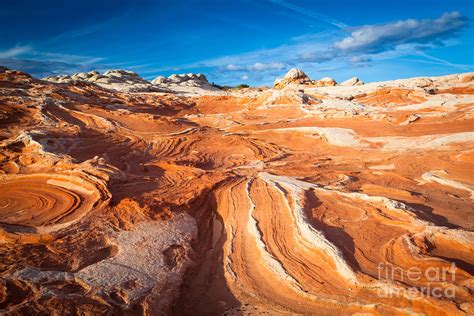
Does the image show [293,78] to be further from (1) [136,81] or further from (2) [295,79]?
(1) [136,81]

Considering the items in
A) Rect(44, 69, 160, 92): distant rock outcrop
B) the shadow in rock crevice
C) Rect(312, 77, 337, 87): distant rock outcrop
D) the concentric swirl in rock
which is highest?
Rect(44, 69, 160, 92): distant rock outcrop

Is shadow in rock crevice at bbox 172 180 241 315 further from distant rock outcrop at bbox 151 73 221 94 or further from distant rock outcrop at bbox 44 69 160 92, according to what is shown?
distant rock outcrop at bbox 151 73 221 94

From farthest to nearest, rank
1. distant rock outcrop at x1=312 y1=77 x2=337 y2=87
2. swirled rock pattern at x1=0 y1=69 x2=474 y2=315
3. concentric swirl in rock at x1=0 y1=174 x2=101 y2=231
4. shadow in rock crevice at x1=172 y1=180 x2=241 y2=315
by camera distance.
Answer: distant rock outcrop at x1=312 y1=77 x2=337 y2=87
concentric swirl in rock at x1=0 y1=174 x2=101 y2=231
shadow in rock crevice at x1=172 y1=180 x2=241 y2=315
swirled rock pattern at x1=0 y1=69 x2=474 y2=315

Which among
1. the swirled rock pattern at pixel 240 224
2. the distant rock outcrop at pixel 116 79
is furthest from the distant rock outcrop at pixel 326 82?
the swirled rock pattern at pixel 240 224

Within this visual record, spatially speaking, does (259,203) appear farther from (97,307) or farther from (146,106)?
(146,106)

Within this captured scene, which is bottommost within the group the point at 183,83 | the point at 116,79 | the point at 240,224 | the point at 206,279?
the point at 206,279

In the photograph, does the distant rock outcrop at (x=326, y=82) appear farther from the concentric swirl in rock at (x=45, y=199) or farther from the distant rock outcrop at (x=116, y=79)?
the concentric swirl in rock at (x=45, y=199)

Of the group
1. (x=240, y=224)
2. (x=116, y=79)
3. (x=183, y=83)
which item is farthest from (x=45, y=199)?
(x=183, y=83)

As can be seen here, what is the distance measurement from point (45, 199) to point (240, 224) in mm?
3971

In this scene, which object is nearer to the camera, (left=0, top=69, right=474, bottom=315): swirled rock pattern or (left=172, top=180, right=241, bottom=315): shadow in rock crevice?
(left=0, top=69, right=474, bottom=315): swirled rock pattern

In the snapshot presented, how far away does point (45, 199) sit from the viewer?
640 centimetres

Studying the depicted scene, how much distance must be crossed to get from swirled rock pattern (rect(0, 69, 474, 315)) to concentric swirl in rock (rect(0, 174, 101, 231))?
0.04 metres

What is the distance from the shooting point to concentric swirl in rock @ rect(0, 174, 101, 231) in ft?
18.3

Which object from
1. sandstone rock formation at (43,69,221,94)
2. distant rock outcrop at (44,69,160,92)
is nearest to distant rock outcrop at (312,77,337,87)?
sandstone rock formation at (43,69,221,94)
